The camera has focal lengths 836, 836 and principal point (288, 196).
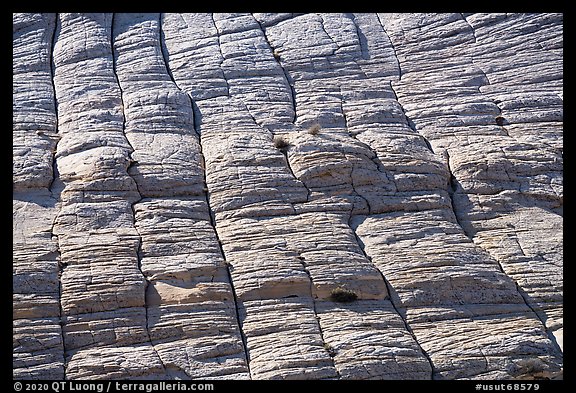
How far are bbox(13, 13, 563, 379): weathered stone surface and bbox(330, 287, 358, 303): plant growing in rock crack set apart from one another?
0.14ft

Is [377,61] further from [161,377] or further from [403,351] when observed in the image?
[161,377]

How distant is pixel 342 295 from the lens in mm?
20016

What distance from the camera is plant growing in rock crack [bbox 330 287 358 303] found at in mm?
20016

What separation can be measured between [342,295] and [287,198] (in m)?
3.77

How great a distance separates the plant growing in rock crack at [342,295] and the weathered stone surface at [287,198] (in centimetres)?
4

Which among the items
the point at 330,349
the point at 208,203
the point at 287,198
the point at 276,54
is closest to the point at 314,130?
the point at 287,198

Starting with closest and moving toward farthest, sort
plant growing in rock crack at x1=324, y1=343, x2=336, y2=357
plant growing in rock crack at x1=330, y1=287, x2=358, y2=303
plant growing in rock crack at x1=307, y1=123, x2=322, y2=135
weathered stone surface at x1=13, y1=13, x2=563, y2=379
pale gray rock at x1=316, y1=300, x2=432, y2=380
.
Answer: pale gray rock at x1=316, y1=300, x2=432, y2=380 < plant growing in rock crack at x1=324, y1=343, x2=336, y2=357 < weathered stone surface at x1=13, y1=13, x2=563, y2=379 < plant growing in rock crack at x1=330, y1=287, x2=358, y2=303 < plant growing in rock crack at x1=307, y1=123, x2=322, y2=135

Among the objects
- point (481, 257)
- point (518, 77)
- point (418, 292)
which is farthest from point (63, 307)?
point (518, 77)

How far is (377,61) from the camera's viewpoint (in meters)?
29.7

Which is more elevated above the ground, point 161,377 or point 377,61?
point 377,61

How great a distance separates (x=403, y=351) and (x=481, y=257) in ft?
13.0

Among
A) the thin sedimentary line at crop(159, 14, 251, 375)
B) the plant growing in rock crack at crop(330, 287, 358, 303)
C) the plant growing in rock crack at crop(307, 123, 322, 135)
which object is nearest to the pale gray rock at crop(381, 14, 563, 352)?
the plant growing in rock crack at crop(307, 123, 322, 135)

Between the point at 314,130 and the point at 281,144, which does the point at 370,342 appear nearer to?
the point at 281,144

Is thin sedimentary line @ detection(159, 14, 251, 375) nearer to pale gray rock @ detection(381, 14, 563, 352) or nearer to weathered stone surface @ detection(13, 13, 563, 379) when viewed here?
weathered stone surface @ detection(13, 13, 563, 379)
